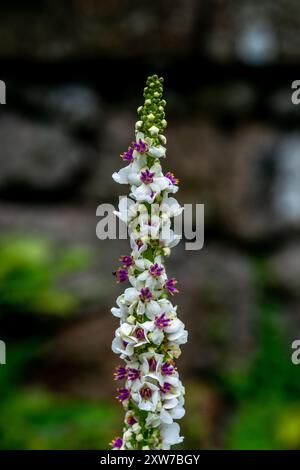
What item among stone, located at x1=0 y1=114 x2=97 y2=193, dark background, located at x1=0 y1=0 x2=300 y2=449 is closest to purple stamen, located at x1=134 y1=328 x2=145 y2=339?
dark background, located at x1=0 y1=0 x2=300 y2=449

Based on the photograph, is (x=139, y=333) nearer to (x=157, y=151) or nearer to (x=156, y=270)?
(x=156, y=270)

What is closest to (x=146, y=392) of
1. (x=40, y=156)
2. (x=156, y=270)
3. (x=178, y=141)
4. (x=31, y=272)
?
(x=156, y=270)

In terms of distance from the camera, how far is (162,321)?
92 centimetres

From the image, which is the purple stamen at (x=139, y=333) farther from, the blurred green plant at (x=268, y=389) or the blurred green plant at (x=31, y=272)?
the blurred green plant at (x=268, y=389)

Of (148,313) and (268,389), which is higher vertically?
(268,389)

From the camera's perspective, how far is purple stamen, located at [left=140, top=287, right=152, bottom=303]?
3.02 feet

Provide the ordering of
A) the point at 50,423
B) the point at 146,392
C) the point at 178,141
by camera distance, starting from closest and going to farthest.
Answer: the point at 146,392
the point at 50,423
the point at 178,141

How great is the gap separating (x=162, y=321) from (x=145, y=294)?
4cm

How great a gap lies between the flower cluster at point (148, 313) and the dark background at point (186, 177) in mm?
2512

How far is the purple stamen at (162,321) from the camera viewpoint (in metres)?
0.91

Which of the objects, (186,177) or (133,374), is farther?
(186,177)

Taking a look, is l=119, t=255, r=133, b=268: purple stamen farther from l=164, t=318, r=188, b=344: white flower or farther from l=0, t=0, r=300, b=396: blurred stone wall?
l=0, t=0, r=300, b=396: blurred stone wall

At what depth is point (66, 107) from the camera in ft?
12.2

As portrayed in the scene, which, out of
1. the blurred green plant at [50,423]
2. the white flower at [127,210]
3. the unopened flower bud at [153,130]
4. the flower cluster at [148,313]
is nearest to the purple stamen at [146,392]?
the flower cluster at [148,313]
